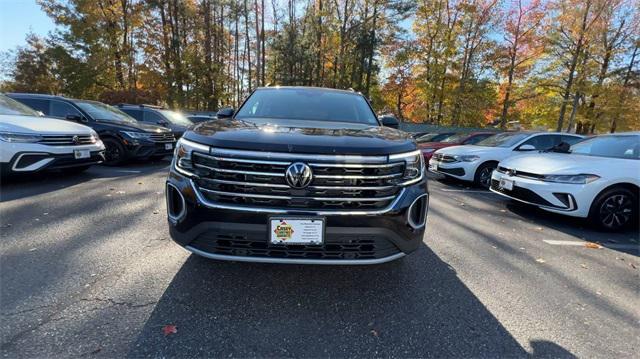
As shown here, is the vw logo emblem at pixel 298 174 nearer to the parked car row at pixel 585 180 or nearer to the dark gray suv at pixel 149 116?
the parked car row at pixel 585 180

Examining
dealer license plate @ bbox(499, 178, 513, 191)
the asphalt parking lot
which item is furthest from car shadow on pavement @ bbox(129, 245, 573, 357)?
dealer license plate @ bbox(499, 178, 513, 191)

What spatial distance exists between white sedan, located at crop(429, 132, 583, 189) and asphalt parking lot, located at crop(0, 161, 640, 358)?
3.49 m

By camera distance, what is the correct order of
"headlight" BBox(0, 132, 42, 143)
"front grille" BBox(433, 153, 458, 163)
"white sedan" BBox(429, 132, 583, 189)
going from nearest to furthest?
"headlight" BBox(0, 132, 42, 143) < "white sedan" BBox(429, 132, 583, 189) < "front grille" BBox(433, 153, 458, 163)

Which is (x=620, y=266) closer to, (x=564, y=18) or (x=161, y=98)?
(x=564, y=18)

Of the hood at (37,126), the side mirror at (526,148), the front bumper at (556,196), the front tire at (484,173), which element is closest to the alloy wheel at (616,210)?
the front bumper at (556,196)

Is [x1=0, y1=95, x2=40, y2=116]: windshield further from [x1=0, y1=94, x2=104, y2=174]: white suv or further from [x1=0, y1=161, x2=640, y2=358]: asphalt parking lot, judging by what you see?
[x1=0, y1=161, x2=640, y2=358]: asphalt parking lot

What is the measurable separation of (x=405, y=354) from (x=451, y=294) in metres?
0.87

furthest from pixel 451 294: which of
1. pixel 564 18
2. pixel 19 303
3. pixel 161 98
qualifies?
pixel 161 98

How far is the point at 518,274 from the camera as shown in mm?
2959

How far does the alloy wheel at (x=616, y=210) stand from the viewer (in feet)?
14.3

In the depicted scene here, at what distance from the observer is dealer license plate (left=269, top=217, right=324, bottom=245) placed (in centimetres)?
201

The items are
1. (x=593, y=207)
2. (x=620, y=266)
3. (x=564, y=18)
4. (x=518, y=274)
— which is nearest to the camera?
(x=518, y=274)

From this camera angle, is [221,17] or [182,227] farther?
[221,17]

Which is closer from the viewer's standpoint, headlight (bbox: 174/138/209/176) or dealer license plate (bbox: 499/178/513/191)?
headlight (bbox: 174/138/209/176)
